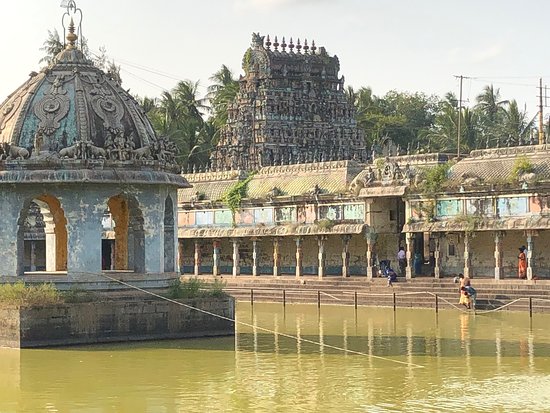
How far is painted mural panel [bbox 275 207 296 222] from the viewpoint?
44344mm

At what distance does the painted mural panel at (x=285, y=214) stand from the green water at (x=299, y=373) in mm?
16644

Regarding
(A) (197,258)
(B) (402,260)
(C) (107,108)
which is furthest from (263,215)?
(C) (107,108)

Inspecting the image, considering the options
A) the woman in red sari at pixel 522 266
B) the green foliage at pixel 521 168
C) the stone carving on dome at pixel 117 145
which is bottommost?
the woman in red sari at pixel 522 266

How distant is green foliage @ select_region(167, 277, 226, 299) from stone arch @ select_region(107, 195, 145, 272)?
86 centimetres

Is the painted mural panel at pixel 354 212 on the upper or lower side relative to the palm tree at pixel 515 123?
lower

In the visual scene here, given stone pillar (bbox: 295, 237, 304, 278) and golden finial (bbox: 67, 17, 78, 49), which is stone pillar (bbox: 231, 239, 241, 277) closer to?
stone pillar (bbox: 295, 237, 304, 278)

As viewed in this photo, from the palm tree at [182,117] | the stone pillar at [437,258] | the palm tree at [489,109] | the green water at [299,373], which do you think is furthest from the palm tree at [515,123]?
the green water at [299,373]

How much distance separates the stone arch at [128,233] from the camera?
25.6 metres

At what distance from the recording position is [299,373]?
19.3 m

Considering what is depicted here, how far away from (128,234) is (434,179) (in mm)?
15730

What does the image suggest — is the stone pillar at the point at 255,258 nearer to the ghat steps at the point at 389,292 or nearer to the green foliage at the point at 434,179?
the ghat steps at the point at 389,292

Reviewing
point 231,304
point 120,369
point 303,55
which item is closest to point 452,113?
point 303,55

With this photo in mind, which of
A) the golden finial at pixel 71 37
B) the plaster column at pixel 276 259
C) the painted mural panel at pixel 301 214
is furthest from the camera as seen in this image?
the plaster column at pixel 276 259

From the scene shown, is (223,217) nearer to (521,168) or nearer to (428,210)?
(428,210)
